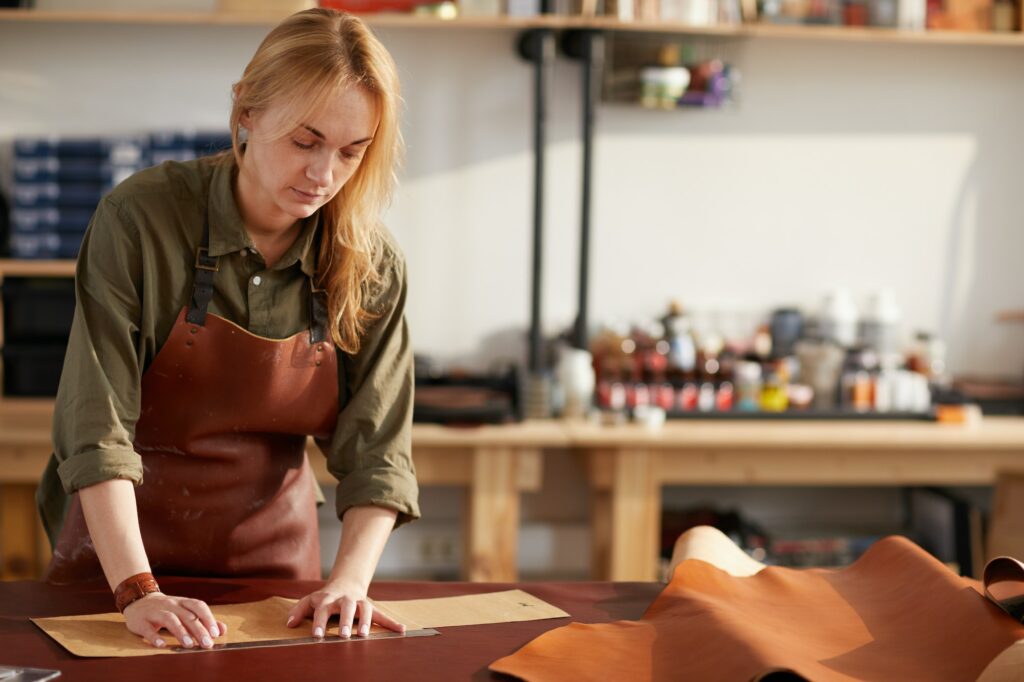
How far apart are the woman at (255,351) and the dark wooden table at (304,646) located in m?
0.07

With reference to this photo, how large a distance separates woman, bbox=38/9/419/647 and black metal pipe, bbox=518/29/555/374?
5.85ft

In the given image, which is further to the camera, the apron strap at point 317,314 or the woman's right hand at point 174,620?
the apron strap at point 317,314

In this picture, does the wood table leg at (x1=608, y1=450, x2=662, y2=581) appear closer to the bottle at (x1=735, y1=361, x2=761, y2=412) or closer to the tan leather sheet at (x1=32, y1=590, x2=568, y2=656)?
the bottle at (x1=735, y1=361, x2=761, y2=412)

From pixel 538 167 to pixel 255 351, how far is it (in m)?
2.00

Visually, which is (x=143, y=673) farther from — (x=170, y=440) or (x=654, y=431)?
(x=654, y=431)

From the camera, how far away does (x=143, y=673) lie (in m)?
1.26

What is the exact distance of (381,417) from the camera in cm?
174

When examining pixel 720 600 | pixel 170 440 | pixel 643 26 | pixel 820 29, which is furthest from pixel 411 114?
pixel 720 600

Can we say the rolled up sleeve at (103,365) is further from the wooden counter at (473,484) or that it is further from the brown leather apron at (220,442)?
the wooden counter at (473,484)

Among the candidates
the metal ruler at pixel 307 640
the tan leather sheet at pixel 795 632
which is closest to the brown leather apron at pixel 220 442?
the metal ruler at pixel 307 640

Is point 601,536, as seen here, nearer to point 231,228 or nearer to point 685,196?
point 685,196

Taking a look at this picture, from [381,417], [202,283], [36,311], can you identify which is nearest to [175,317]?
[202,283]

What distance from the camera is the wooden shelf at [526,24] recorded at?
11.3 feet

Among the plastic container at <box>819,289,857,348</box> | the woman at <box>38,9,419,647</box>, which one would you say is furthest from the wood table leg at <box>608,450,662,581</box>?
the woman at <box>38,9,419,647</box>
